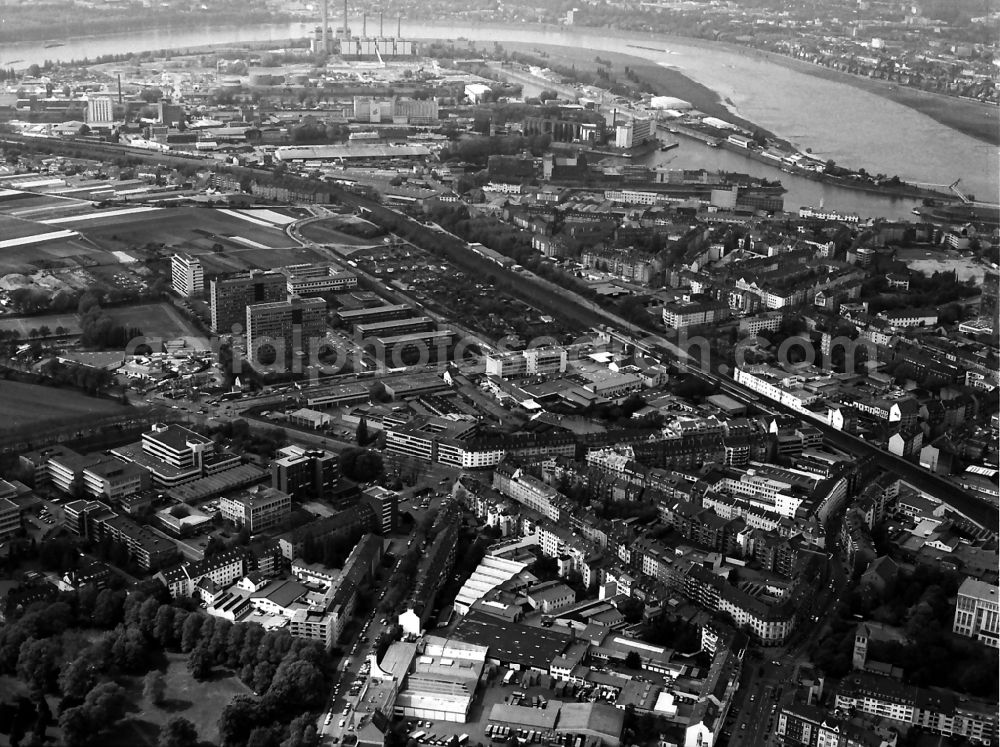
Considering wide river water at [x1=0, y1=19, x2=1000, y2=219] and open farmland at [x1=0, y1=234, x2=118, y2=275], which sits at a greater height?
wide river water at [x1=0, y1=19, x2=1000, y2=219]

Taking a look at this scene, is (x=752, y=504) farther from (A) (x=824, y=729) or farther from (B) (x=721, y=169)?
(B) (x=721, y=169)

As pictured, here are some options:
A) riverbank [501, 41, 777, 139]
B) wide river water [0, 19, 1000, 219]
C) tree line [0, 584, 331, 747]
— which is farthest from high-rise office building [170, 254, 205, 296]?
riverbank [501, 41, 777, 139]

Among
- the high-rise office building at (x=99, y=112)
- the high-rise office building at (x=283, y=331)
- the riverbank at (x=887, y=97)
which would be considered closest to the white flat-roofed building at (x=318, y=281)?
the high-rise office building at (x=283, y=331)

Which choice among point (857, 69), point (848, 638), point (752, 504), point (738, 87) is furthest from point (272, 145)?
point (848, 638)

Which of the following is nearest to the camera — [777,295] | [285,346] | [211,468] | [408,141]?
[211,468]

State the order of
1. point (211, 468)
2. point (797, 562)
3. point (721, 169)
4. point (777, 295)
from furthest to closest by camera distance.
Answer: point (721, 169) < point (777, 295) < point (211, 468) < point (797, 562)

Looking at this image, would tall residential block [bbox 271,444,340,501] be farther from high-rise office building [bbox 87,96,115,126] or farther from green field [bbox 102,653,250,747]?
high-rise office building [bbox 87,96,115,126]
